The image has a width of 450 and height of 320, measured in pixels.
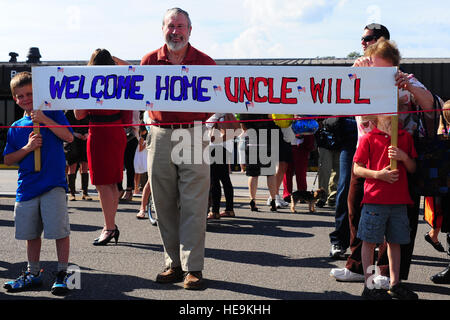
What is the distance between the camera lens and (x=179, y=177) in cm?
446

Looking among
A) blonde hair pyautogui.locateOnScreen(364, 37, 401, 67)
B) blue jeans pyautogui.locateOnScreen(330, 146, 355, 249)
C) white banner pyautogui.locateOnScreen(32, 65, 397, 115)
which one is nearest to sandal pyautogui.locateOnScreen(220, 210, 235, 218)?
blue jeans pyautogui.locateOnScreen(330, 146, 355, 249)

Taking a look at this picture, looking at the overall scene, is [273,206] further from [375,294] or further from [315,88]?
[375,294]

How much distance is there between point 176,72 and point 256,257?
2098 millimetres

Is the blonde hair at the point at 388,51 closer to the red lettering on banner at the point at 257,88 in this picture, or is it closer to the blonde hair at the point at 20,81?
the red lettering on banner at the point at 257,88

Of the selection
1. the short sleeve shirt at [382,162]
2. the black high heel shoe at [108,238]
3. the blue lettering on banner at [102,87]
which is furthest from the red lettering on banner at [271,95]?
the black high heel shoe at [108,238]

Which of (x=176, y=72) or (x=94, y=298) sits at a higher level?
(x=176, y=72)

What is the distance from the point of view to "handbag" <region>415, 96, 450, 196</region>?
12.8 ft

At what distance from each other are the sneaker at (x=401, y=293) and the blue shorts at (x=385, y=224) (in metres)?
0.34

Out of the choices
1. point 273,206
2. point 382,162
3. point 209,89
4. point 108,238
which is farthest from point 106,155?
point 273,206

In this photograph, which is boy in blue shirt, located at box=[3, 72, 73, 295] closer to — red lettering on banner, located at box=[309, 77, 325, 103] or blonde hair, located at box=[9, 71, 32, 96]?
blonde hair, located at box=[9, 71, 32, 96]

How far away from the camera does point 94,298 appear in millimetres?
3963

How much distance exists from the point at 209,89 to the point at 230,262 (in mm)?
1775

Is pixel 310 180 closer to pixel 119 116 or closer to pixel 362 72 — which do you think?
pixel 119 116

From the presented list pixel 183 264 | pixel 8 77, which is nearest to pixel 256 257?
pixel 183 264
